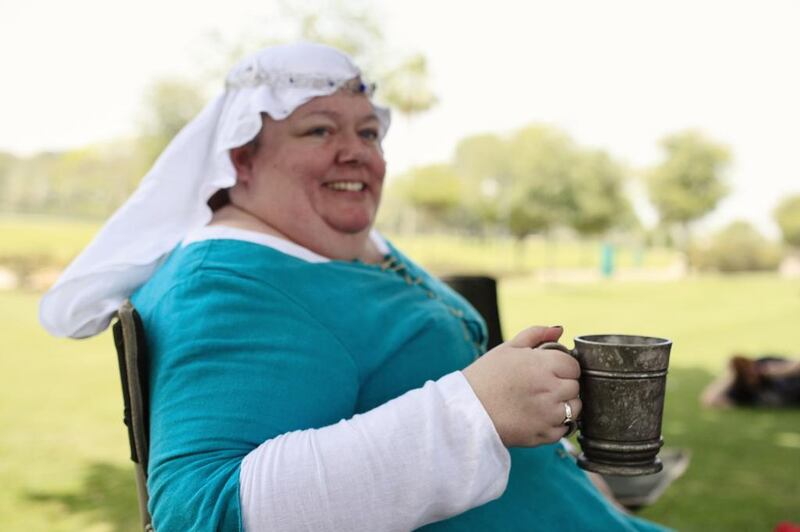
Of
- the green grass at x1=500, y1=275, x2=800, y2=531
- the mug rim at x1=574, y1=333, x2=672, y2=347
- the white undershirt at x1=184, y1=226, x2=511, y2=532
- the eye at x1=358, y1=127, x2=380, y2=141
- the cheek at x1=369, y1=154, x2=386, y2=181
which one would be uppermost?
the eye at x1=358, y1=127, x2=380, y2=141

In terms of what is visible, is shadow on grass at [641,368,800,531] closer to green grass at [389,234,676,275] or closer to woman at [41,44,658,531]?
woman at [41,44,658,531]

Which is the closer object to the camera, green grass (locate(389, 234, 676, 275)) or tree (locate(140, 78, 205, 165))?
tree (locate(140, 78, 205, 165))

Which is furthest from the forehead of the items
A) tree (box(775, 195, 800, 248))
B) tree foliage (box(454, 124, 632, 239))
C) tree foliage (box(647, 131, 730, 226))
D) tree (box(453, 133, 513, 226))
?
tree (box(775, 195, 800, 248))

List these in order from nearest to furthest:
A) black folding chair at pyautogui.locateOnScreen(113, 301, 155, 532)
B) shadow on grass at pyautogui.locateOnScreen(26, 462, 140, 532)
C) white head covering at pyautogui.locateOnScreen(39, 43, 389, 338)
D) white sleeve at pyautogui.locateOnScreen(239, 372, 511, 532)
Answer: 1. white sleeve at pyautogui.locateOnScreen(239, 372, 511, 532)
2. black folding chair at pyautogui.locateOnScreen(113, 301, 155, 532)
3. white head covering at pyautogui.locateOnScreen(39, 43, 389, 338)
4. shadow on grass at pyautogui.locateOnScreen(26, 462, 140, 532)

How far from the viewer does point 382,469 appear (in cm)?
137

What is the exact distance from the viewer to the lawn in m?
5.07

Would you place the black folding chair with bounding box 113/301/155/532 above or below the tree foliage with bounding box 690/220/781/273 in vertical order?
above

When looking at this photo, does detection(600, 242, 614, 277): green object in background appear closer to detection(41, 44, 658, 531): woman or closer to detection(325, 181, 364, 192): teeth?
detection(41, 44, 658, 531): woman

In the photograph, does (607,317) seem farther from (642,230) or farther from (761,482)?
(642,230)

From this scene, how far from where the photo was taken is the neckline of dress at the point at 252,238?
6.63 ft

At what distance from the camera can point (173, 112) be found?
24.7 meters

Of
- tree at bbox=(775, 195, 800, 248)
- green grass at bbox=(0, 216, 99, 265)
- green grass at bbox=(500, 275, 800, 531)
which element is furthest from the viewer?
tree at bbox=(775, 195, 800, 248)

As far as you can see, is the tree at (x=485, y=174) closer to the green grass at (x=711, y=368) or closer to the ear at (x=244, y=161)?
the green grass at (x=711, y=368)

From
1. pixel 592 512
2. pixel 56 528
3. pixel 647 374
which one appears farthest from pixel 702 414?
pixel 647 374
